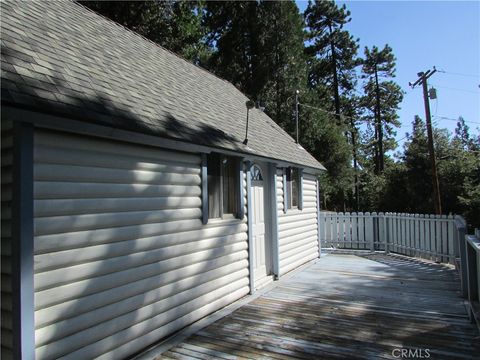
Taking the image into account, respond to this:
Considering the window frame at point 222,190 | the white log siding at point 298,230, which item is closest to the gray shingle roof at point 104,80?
the window frame at point 222,190

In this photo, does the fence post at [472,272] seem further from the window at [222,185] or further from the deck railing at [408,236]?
the window at [222,185]

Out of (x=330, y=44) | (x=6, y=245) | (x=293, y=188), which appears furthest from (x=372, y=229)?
(x=330, y=44)

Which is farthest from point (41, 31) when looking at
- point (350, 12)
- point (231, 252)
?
point (350, 12)

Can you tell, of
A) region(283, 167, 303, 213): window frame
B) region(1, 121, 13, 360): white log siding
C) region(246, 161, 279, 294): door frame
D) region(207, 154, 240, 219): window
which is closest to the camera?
region(1, 121, 13, 360): white log siding

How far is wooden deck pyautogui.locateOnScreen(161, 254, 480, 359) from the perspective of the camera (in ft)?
→ 14.1

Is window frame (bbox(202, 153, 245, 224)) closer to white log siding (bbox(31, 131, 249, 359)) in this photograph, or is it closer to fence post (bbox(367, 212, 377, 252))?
white log siding (bbox(31, 131, 249, 359))

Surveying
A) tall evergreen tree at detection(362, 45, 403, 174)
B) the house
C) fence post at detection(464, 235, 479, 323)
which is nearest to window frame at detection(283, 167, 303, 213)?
the house

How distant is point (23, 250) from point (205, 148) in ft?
9.33

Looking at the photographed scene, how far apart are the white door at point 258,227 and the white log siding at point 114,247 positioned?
1.80 meters

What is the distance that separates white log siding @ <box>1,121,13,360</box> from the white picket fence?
757 cm

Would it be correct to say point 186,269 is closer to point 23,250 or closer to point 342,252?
point 23,250

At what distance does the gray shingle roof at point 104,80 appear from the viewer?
3.36 m

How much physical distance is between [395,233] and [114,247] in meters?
9.33

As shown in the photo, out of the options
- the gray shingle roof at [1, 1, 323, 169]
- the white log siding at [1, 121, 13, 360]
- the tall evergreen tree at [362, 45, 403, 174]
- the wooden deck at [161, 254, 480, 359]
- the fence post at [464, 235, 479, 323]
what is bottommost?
the wooden deck at [161, 254, 480, 359]
